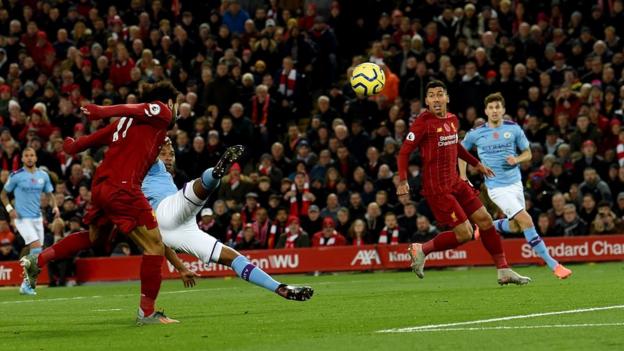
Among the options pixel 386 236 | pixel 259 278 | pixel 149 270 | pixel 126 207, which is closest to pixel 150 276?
pixel 149 270

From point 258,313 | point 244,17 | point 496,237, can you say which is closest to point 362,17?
point 244,17

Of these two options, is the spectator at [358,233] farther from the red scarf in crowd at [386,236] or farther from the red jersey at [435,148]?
the red jersey at [435,148]

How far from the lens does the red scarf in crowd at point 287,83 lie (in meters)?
28.3

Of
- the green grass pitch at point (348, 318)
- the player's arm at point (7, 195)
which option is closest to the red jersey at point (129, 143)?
the green grass pitch at point (348, 318)

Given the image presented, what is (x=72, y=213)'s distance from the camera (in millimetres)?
26078

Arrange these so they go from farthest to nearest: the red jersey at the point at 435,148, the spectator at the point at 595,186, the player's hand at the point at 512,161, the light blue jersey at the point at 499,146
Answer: the spectator at the point at 595,186 → the light blue jersey at the point at 499,146 → the player's hand at the point at 512,161 → the red jersey at the point at 435,148

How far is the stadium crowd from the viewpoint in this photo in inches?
963

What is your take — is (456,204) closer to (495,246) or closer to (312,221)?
(495,246)

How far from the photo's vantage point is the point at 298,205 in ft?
84.3

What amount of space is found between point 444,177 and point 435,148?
382mm

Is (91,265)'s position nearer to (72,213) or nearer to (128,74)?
(72,213)

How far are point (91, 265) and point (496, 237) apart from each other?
1063cm

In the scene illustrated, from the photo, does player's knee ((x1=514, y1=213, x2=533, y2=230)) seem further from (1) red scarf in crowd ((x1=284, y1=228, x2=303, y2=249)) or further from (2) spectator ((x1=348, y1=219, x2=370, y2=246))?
(1) red scarf in crowd ((x1=284, y1=228, x2=303, y2=249))

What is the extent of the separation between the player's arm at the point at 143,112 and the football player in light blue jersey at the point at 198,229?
68 centimetres
